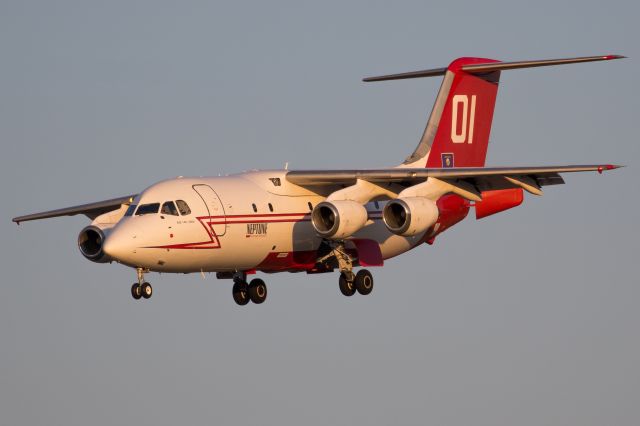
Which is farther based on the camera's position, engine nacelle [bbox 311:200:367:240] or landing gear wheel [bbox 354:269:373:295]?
landing gear wheel [bbox 354:269:373:295]

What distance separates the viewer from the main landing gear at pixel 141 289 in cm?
2580

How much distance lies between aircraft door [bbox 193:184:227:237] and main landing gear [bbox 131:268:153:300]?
1.43 meters

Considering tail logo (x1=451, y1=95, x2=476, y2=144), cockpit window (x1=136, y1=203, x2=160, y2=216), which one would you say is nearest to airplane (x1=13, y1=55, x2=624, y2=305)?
cockpit window (x1=136, y1=203, x2=160, y2=216)

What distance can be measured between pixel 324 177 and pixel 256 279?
2.69 m

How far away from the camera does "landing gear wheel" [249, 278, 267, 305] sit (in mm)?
28594

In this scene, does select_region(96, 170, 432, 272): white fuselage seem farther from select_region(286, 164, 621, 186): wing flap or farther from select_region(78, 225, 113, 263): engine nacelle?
select_region(78, 225, 113, 263): engine nacelle

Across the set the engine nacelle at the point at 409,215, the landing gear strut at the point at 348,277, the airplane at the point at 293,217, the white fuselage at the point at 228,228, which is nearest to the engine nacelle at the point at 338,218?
the airplane at the point at 293,217

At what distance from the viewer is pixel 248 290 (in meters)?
28.6

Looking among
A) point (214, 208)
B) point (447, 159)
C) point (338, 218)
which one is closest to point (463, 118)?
point (447, 159)

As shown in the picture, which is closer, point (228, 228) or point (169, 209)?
point (169, 209)

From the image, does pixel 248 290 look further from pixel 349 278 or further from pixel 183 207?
pixel 183 207

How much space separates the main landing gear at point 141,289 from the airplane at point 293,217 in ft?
0.05

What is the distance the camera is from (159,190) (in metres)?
26.1

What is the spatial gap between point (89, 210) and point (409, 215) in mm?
6369
